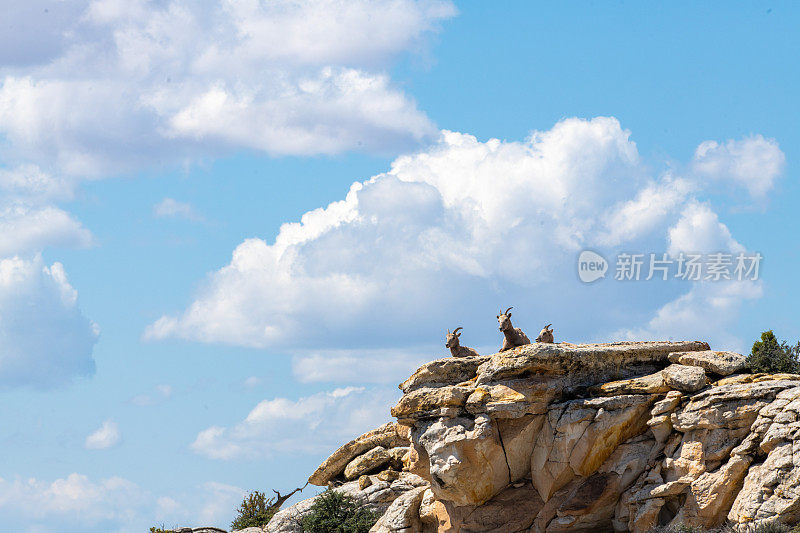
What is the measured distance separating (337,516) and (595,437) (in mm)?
12114

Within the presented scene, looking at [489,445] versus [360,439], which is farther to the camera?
[360,439]

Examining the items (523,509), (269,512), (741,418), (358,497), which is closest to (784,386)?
(741,418)

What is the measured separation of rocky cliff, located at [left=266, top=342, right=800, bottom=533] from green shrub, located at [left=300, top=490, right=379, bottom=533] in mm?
2386

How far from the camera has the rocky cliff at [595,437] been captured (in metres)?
30.5

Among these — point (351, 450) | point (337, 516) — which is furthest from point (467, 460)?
point (351, 450)

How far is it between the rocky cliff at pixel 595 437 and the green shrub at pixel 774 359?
0.90m

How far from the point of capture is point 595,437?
1286 inches

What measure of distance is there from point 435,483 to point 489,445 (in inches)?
96.1

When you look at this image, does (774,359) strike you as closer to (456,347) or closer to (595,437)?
(595,437)

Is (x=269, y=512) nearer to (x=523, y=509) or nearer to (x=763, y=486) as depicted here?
(x=523, y=509)

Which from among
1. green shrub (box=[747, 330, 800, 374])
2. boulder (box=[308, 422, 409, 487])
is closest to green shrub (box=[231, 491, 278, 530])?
boulder (box=[308, 422, 409, 487])

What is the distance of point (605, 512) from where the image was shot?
108 feet

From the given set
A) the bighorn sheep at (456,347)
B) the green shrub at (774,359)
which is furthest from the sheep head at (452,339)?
the green shrub at (774,359)

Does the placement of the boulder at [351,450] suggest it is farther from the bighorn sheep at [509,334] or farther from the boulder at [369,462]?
the bighorn sheep at [509,334]
